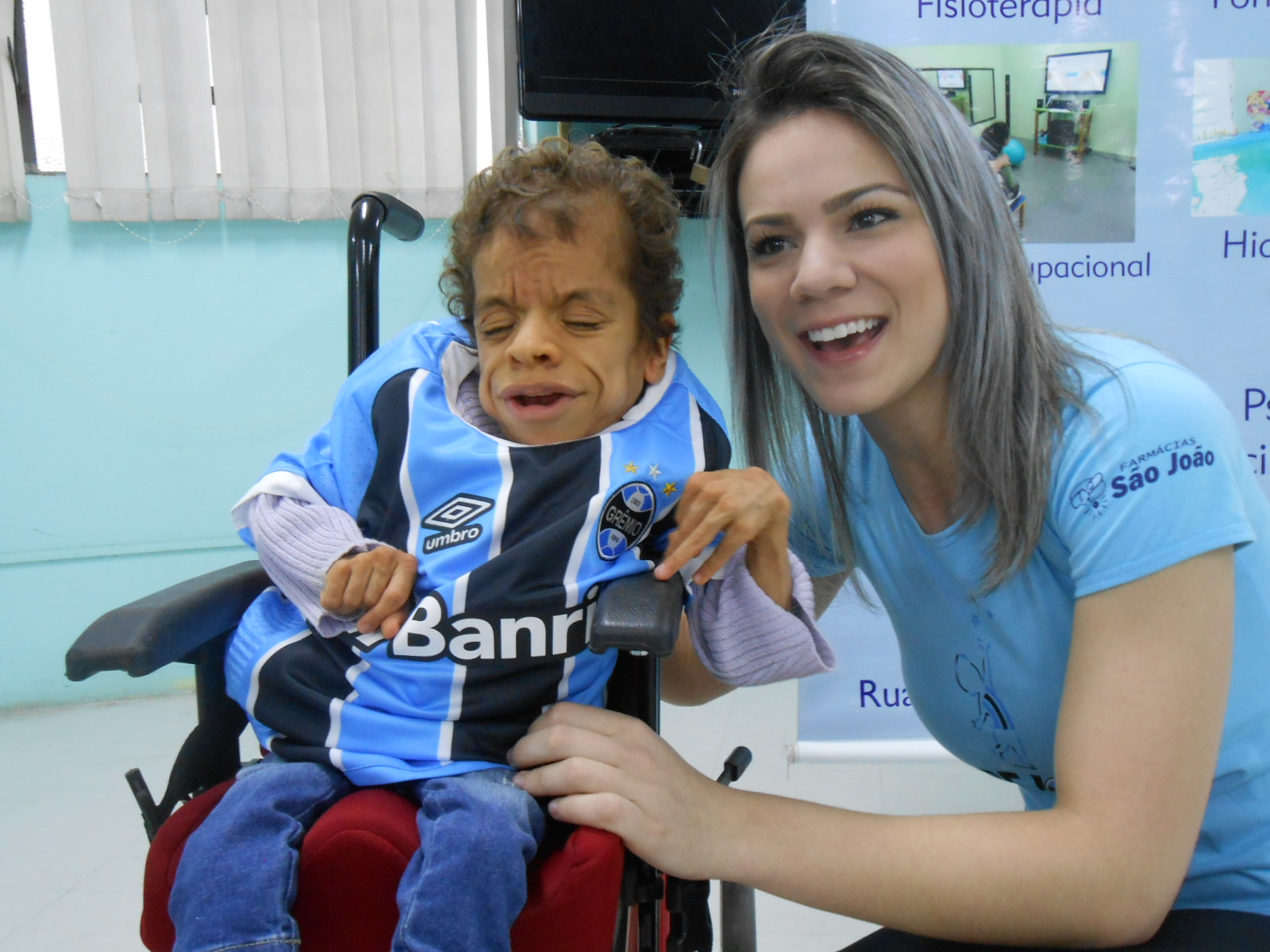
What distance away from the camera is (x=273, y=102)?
7.88 feet

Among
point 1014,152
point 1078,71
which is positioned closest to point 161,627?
point 1014,152

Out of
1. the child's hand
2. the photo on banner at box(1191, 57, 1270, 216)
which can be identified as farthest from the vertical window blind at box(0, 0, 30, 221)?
the photo on banner at box(1191, 57, 1270, 216)

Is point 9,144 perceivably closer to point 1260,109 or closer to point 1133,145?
point 1133,145

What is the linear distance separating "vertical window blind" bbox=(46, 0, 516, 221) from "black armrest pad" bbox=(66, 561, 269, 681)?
5.83 ft

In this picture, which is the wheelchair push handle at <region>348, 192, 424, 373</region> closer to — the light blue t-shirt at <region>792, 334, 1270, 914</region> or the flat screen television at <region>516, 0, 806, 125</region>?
the light blue t-shirt at <region>792, 334, 1270, 914</region>

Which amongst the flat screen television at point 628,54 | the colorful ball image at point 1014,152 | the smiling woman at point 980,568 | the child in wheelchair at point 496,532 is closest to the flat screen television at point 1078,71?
the colorful ball image at point 1014,152

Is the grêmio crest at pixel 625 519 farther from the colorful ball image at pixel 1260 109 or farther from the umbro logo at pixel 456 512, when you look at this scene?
the colorful ball image at pixel 1260 109

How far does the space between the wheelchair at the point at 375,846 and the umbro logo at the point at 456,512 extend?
0.20m

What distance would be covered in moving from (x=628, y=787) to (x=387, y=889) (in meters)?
0.21

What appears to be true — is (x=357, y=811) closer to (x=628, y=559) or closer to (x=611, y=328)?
(x=628, y=559)

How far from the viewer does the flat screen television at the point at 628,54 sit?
2160 millimetres

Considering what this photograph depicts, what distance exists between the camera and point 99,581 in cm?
250

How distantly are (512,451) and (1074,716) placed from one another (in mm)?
588

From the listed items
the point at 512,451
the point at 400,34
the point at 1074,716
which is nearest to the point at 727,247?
the point at 512,451
